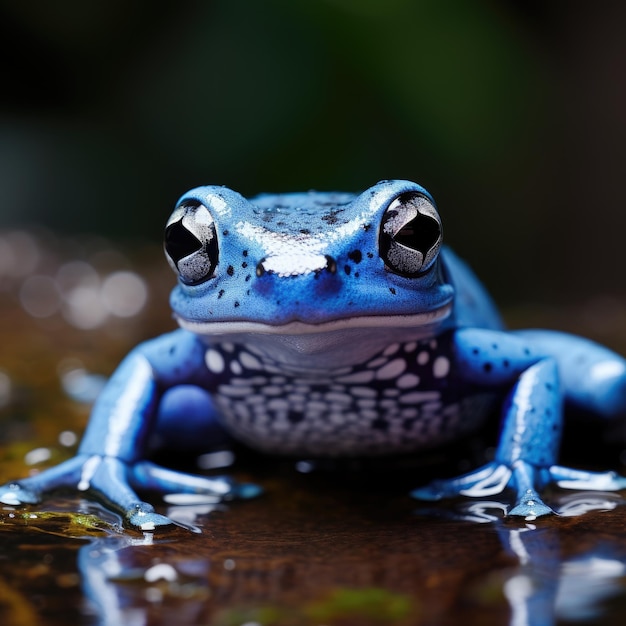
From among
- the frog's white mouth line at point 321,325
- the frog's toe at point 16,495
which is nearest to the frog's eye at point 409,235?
the frog's white mouth line at point 321,325

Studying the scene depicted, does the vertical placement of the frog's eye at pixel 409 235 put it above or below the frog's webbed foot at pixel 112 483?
above

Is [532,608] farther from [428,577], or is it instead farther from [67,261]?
[67,261]

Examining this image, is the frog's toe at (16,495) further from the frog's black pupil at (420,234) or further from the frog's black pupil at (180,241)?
the frog's black pupil at (420,234)

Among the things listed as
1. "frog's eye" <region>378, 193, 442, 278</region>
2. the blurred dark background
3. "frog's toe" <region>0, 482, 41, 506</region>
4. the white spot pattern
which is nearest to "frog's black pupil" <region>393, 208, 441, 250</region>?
"frog's eye" <region>378, 193, 442, 278</region>

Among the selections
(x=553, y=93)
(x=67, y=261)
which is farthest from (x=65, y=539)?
(x=553, y=93)

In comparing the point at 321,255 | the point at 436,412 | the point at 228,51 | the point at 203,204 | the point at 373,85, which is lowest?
the point at 436,412

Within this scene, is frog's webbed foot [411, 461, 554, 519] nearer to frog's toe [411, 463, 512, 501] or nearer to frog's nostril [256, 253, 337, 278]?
frog's toe [411, 463, 512, 501]
